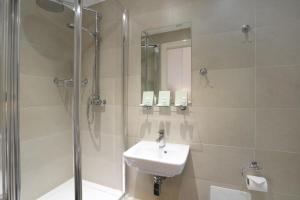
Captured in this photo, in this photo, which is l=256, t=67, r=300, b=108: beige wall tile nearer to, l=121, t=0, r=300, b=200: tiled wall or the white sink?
l=121, t=0, r=300, b=200: tiled wall

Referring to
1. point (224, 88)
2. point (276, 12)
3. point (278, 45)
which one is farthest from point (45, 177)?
point (276, 12)

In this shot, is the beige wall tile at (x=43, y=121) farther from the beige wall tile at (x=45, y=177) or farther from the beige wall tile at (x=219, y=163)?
the beige wall tile at (x=219, y=163)

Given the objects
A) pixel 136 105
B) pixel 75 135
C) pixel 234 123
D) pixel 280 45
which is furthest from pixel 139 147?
pixel 280 45

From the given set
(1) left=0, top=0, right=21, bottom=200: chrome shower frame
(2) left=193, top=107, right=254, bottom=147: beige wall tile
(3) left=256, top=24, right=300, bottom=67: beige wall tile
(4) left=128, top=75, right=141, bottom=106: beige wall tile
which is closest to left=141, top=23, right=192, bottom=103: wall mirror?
(4) left=128, top=75, right=141, bottom=106: beige wall tile

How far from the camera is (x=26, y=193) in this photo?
53.8 inches

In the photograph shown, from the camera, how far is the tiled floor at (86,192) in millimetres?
1519

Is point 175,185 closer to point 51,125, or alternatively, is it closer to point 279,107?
point 279,107

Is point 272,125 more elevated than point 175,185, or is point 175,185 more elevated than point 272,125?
point 272,125

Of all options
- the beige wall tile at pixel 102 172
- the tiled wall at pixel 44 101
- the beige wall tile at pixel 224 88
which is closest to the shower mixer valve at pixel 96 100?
the tiled wall at pixel 44 101

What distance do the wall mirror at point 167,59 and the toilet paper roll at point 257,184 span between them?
0.72m

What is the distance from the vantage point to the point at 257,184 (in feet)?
3.43

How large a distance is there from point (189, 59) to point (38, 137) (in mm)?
1580

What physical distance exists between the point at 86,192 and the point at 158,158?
93 cm

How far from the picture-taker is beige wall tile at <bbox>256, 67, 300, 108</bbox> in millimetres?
1065
